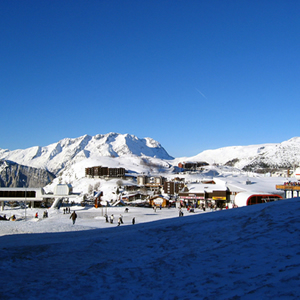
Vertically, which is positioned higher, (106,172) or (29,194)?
(106,172)

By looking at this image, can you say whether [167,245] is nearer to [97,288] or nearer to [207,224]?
[207,224]

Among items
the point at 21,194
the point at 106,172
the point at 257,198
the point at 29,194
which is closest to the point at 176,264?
the point at 257,198

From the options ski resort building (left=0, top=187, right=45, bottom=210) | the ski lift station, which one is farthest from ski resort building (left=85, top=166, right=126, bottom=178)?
ski resort building (left=0, top=187, right=45, bottom=210)

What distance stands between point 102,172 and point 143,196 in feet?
222

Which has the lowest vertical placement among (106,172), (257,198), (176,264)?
(257,198)

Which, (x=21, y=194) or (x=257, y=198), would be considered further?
(x=21, y=194)

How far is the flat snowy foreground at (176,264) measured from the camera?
6047mm

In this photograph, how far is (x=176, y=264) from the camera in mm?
8008

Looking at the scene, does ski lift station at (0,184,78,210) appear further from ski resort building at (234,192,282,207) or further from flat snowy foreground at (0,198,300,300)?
flat snowy foreground at (0,198,300,300)

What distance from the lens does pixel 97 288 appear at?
22.0ft

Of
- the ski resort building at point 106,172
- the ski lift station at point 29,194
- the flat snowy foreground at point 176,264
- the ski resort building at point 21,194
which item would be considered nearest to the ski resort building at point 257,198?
the flat snowy foreground at point 176,264

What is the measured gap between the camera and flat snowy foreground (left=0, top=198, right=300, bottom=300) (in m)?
6.05

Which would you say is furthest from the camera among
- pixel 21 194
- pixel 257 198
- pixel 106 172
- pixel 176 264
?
pixel 106 172

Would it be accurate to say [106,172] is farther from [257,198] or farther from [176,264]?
[176,264]
